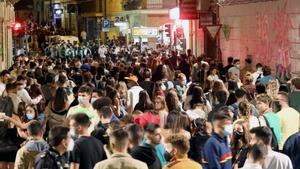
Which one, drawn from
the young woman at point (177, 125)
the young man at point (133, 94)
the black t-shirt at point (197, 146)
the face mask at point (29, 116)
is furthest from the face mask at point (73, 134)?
the young man at point (133, 94)

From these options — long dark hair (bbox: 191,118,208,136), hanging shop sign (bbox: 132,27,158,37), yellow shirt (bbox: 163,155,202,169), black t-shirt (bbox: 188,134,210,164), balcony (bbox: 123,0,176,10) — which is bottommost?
black t-shirt (bbox: 188,134,210,164)

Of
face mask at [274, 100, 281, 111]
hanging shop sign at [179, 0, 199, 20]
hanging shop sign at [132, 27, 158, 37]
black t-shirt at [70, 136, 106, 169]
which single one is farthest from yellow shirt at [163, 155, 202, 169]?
hanging shop sign at [132, 27, 158, 37]

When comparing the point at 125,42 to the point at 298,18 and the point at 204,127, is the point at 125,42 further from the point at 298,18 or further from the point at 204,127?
the point at 204,127

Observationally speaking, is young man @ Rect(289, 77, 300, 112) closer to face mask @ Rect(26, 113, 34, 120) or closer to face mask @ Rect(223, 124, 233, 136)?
face mask @ Rect(223, 124, 233, 136)

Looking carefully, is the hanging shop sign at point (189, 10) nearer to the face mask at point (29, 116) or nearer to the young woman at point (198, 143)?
the face mask at point (29, 116)

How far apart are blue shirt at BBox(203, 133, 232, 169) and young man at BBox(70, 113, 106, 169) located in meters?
1.34

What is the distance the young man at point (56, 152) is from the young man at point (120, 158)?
535mm

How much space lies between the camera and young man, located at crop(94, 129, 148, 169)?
7.97 m

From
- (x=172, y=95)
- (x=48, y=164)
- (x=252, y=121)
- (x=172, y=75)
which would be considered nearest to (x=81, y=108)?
(x=172, y=95)

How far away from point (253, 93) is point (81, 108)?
440 cm

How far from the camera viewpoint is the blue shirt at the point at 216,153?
30.3 ft

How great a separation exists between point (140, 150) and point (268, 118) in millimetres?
2658

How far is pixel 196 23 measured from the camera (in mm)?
37594

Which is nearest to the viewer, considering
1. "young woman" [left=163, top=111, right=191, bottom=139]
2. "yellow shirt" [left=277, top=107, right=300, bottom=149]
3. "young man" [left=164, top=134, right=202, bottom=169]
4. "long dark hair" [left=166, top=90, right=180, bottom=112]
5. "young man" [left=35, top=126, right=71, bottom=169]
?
"young man" [left=164, top=134, right=202, bottom=169]
